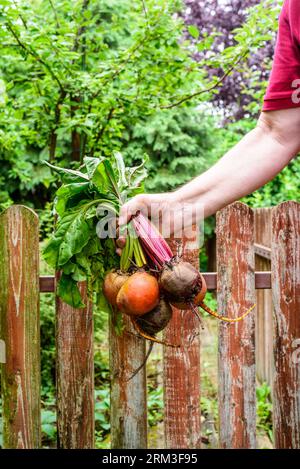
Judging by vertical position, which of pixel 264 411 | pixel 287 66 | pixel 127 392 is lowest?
pixel 264 411

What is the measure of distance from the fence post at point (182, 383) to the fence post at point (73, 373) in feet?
1.15

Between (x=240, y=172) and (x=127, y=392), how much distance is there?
3.94 ft

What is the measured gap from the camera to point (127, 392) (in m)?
2.44

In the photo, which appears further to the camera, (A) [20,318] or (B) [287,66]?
(A) [20,318]

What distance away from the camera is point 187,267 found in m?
1.54

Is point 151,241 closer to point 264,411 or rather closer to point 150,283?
point 150,283

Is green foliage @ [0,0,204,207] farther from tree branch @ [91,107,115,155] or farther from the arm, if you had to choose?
the arm

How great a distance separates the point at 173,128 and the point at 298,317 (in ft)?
23.0

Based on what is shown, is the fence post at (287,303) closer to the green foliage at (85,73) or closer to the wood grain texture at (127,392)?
the wood grain texture at (127,392)

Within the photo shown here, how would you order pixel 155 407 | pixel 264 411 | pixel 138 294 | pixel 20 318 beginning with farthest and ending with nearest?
pixel 264 411 → pixel 155 407 → pixel 20 318 → pixel 138 294

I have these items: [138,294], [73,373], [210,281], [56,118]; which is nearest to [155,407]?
[73,373]

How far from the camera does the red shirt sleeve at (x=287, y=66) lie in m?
1.67

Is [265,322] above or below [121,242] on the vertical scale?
above

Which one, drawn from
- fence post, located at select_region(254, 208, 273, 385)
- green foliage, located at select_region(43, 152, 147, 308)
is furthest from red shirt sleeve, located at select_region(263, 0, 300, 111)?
fence post, located at select_region(254, 208, 273, 385)
